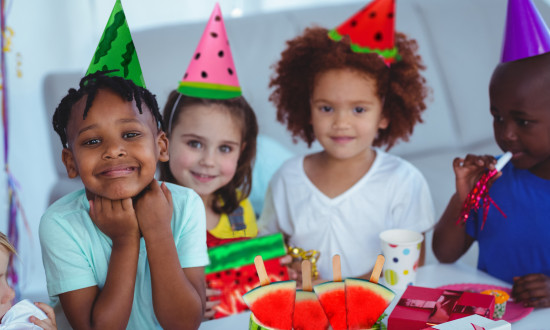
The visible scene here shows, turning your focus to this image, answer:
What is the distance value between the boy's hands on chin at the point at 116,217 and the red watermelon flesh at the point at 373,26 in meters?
0.74

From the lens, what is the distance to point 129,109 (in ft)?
3.09

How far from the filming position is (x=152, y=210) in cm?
97

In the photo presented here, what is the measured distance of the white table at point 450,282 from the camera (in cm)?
107

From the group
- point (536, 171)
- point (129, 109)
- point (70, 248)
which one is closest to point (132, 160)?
point (129, 109)

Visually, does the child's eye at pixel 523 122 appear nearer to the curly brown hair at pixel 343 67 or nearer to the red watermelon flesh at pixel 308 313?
the curly brown hair at pixel 343 67

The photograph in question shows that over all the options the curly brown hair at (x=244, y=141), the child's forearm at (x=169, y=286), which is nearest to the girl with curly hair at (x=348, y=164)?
the curly brown hair at (x=244, y=141)

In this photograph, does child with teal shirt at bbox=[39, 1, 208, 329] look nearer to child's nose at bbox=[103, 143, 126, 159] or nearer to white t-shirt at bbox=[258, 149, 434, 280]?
child's nose at bbox=[103, 143, 126, 159]

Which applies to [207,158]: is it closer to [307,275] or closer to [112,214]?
[112,214]

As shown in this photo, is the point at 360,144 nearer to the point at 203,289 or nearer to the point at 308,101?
the point at 308,101

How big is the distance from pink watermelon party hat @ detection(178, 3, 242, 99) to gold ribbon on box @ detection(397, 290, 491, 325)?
1.99 ft

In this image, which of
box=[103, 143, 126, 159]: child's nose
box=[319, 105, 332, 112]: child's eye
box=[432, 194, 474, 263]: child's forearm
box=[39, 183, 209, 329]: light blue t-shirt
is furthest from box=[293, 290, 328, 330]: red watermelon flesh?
box=[319, 105, 332, 112]: child's eye

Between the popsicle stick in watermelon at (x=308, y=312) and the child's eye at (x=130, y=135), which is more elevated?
the child's eye at (x=130, y=135)

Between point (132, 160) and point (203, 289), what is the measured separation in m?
0.28

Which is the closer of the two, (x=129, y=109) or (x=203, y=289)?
(x=129, y=109)
